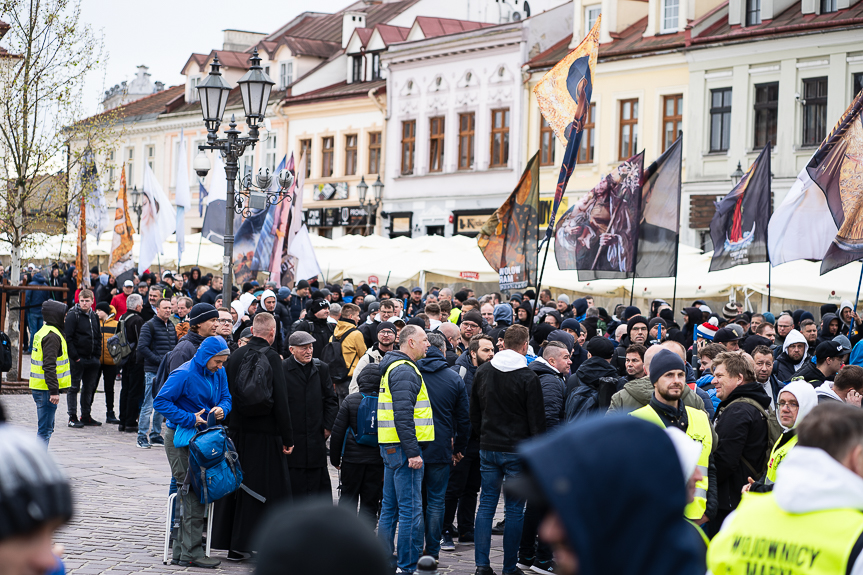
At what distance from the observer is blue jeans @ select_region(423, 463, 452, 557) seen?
333 inches

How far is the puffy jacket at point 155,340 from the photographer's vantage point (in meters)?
13.9

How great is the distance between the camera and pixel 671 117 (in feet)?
113

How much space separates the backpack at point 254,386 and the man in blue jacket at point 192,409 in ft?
0.60

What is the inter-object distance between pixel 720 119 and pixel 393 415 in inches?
1077

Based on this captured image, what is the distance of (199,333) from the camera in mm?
9992

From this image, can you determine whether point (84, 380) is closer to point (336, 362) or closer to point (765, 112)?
point (336, 362)

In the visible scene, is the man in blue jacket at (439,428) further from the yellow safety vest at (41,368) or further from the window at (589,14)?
the window at (589,14)

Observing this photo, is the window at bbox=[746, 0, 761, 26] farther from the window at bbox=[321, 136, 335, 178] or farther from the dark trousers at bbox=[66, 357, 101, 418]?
the dark trousers at bbox=[66, 357, 101, 418]

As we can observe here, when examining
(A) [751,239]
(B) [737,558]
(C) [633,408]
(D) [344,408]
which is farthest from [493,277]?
(B) [737,558]

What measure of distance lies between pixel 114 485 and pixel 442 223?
3048 centimetres

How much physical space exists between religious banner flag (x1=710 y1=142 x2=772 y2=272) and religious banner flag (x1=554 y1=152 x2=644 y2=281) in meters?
1.54

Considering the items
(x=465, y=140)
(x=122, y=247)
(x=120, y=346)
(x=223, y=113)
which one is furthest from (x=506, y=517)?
(x=465, y=140)

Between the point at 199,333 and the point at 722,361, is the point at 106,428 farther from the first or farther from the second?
the point at 722,361

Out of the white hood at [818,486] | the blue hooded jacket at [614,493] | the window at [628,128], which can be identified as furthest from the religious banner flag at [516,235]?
the window at [628,128]
